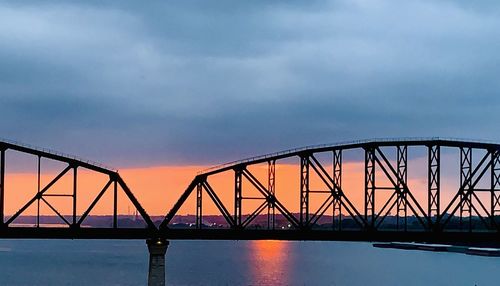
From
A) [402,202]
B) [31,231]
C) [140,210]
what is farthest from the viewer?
[402,202]

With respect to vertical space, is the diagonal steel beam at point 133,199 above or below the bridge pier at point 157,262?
above

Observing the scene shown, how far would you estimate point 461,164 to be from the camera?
9881 cm

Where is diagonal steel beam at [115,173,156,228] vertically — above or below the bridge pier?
above

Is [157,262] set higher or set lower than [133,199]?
lower

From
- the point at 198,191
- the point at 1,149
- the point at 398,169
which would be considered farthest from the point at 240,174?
the point at 1,149

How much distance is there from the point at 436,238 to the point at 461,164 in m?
10.9

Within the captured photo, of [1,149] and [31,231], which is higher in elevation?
[1,149]

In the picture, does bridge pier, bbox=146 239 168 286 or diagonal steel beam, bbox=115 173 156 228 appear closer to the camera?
bridge pier, bbox=146 239 168 286

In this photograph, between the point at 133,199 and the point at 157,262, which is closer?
the point at 157,262

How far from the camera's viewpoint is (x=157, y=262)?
89.1m

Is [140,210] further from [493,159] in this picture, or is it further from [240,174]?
[493,159]

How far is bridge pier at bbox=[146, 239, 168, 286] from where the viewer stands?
8694cm

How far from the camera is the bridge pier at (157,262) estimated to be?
3423 inches

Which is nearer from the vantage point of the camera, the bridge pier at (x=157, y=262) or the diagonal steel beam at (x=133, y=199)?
the bridge pier at (x=157, y=262)
